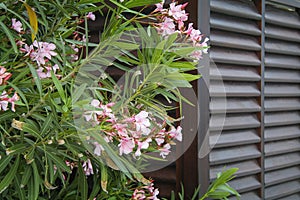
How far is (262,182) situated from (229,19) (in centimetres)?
73

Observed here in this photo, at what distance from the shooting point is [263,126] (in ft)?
7.07

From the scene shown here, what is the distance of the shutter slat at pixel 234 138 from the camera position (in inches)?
74.8

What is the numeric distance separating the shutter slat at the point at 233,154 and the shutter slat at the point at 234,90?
0.73 feet

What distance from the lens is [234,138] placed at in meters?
2.01

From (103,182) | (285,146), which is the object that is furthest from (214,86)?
(103,182)

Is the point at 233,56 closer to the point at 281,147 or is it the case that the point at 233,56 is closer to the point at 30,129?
the point at 281,147

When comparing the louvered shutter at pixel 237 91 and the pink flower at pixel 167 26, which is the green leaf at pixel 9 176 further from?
the louvered shutter at pixel 237 91

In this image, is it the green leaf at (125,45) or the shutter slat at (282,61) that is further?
the shutter slat at (282,61)

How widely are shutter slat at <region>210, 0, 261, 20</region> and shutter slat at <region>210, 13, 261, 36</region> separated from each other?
3 centimetres

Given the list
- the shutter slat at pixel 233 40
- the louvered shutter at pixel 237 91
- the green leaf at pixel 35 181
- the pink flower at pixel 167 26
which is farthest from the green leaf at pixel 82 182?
the shutter slat at pixel 233 40

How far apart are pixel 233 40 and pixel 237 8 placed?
0.43 ft

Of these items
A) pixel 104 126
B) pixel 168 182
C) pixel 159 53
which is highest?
pixel 159 53

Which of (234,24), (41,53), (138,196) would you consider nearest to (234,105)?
(234,24)

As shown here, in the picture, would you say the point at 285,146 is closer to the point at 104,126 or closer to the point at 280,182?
the point at 280,182
